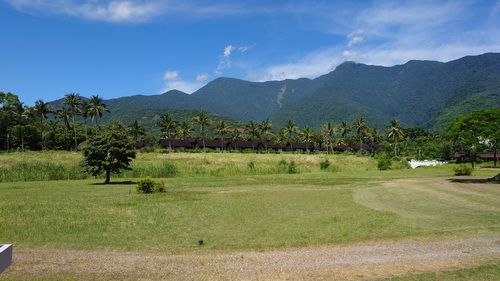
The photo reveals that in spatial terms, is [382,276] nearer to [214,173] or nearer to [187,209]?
[187,209]

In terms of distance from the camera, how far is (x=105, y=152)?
33375mm

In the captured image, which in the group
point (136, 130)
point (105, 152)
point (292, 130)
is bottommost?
point (105, 152)

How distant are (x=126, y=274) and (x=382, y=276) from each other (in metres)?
6.60

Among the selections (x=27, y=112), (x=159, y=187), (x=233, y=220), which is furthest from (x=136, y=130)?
A: (x=233, y=220)

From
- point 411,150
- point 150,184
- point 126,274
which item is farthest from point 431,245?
point 411,150

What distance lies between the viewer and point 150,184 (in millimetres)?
26734

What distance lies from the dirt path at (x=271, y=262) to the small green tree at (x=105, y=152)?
2362 cm

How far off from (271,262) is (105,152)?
91.4 ft

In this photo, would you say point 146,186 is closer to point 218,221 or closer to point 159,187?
point 159,187

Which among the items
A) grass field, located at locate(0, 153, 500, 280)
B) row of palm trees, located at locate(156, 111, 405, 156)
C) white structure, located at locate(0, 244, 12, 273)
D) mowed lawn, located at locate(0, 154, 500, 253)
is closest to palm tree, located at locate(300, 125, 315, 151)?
row of palm trees, located at locate(156, 111, 405, 156)

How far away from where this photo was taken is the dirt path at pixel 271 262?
8.87 meters

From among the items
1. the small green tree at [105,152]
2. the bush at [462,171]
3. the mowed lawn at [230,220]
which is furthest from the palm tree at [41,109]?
the bush at [462,171]

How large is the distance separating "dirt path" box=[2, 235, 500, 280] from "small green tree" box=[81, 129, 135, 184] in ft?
77.5

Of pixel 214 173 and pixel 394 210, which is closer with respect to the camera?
pixel 394 210
